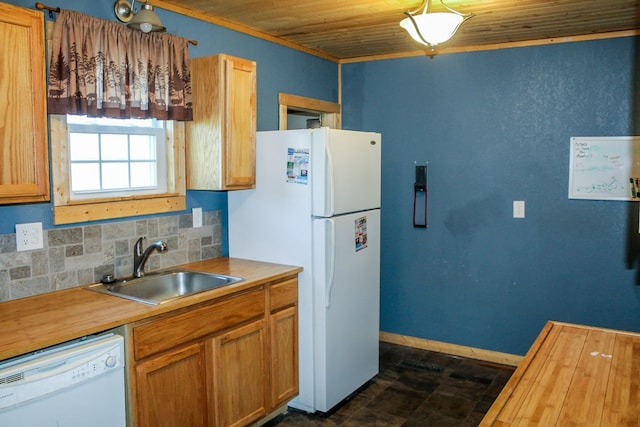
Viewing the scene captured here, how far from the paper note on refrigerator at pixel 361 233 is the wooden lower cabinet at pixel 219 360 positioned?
1.82 feet

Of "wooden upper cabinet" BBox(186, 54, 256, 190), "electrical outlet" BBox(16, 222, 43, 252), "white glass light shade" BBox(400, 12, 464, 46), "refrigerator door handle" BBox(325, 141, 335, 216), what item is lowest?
"electrical outlet" BBox(16, 222, 43, 252)

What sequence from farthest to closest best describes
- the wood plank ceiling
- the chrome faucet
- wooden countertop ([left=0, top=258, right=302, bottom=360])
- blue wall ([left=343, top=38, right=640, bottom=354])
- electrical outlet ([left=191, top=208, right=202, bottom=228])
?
blue wall ([left=343, top=38, right=640, bottom=354]), electrical outlet ([left=191, top=208, right=202, bottom=228]), the wood plank ceiling, the chrome faucet, wooden countertop ([left=0, top=258, right=302, bottom=360])

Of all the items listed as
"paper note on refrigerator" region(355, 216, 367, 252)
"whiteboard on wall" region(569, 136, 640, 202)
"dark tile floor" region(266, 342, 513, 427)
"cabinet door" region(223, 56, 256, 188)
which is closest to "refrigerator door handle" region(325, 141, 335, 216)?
"paper note on refrigerator" region(355, 216, 367, 252)

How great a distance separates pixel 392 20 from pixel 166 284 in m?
2.11

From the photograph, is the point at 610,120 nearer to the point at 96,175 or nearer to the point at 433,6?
the point at 433,6

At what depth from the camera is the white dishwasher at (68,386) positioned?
5.94 ft

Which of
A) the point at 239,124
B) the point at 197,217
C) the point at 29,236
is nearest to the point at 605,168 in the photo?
the point at 239,124

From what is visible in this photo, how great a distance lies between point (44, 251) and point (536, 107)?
3346mm

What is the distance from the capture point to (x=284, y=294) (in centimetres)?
312

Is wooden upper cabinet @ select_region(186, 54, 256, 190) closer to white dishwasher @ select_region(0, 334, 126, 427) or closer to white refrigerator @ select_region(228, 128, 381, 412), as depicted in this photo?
white refrigerator @ select_region(228, 128, 381, 412)

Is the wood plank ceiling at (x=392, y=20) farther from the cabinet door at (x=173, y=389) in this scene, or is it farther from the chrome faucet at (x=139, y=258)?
the cabinet door at (x=173, y=389)

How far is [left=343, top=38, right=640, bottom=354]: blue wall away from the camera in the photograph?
12.2 ft

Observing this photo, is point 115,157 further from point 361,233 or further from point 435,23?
point 435,23

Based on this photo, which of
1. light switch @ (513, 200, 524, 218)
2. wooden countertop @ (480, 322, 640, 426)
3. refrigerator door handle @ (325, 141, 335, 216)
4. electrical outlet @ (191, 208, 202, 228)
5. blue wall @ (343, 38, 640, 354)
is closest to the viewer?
wooden countertop @ (480, 322, 640, 426)
